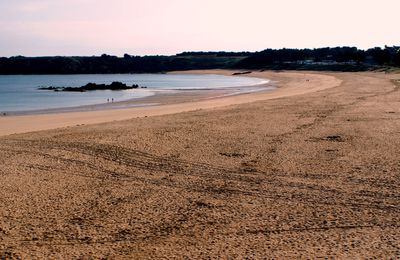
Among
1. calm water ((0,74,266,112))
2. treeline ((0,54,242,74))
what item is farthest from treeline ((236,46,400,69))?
calm water ((0,74,266,112))

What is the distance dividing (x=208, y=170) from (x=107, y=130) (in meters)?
7.69

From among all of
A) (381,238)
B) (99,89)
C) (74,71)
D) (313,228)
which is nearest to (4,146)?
(313,228)

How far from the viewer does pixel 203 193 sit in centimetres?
1012

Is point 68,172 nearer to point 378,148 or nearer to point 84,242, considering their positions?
point 84,242

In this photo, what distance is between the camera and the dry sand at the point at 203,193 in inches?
292

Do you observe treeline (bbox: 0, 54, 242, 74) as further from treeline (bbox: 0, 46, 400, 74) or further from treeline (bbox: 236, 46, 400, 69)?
treeline (bbox: 236, 46, 400, 69)

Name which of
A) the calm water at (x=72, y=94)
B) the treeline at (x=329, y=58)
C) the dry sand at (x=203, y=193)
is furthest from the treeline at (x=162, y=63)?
the dry sand at (x=203, y=193)

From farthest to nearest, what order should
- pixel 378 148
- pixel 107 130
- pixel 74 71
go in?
pixel 74 71
pixel 107 130
pixel 378 148

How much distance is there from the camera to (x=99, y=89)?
202 ft

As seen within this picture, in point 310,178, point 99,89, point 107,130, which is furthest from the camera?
point 99,89

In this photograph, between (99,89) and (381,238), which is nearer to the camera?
(381,238)

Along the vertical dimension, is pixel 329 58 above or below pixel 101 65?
above

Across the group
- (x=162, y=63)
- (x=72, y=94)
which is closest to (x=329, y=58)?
(x=162, y=63)

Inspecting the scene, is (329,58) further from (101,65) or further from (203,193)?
(203,193)
